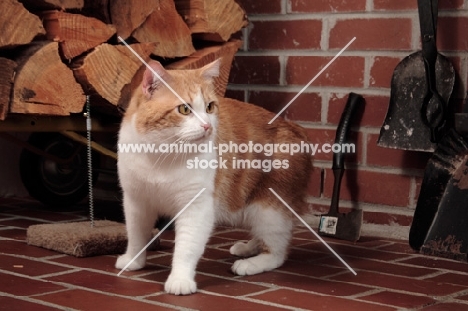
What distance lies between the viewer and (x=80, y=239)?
2084 mm

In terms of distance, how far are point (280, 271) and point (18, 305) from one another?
68 cm

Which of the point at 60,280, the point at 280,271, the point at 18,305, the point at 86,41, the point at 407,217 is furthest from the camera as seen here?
the point at 407,217

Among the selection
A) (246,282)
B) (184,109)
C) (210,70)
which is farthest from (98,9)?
(246,282)

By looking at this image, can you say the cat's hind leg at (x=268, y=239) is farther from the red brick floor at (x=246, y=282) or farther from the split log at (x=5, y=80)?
the split log at (x=5, y=80)

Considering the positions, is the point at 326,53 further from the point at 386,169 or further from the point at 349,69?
the point at 386,169

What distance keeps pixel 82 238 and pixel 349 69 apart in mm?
1031

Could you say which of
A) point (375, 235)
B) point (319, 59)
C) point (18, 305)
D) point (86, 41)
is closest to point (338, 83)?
point (319, 59)

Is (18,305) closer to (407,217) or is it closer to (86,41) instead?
(86,41)

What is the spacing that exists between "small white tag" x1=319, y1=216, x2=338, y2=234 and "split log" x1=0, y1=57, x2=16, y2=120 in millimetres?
1023

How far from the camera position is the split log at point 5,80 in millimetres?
2029

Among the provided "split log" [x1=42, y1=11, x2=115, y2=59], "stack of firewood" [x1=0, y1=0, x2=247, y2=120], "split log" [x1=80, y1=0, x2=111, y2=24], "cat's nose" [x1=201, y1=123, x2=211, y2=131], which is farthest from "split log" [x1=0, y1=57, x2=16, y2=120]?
"cat's nose" [x1=201, y1=123, x2=211, y2=131]

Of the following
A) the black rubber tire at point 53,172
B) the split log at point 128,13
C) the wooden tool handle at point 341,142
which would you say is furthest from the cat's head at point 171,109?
the black rubber tire at point 53,172

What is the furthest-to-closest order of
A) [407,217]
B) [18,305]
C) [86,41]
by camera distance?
1. [407,217]
2. [86,41]
3. [18,305]

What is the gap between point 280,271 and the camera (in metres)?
1.98
